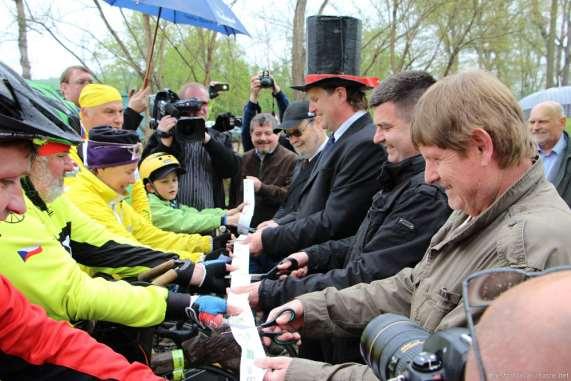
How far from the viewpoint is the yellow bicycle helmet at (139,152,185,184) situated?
467cm

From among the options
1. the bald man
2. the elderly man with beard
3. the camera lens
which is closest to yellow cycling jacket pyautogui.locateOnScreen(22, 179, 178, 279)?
the camera lens

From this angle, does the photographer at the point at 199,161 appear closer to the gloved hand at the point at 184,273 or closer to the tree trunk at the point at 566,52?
the gloved hand at the point at 184,273

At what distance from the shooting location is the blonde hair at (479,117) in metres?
1.66

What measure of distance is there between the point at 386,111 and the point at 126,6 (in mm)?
3940

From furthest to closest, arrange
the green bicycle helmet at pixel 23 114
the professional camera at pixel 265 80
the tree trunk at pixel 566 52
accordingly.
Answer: the tree trunk at pixel 566 52 < the professional camera at pixel 265 80 < the green bicycle helmet at pixel 23 114

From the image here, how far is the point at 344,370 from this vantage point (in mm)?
1720

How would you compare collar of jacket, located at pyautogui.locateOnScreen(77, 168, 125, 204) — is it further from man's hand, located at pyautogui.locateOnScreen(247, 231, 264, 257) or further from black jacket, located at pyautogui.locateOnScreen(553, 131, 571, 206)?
black jacket, located at pyautogui.locateOnScreen(553, 131, 571, 206)

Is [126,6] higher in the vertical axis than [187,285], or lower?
higher

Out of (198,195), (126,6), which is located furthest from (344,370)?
(126,6)

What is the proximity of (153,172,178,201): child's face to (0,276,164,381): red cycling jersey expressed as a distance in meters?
2.92

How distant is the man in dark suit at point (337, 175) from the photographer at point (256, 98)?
264cm

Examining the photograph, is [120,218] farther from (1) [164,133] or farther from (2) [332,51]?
(2) [332,51]

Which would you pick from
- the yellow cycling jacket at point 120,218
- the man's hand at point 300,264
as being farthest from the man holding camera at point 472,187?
the yellow cycling jacket at point 120,218

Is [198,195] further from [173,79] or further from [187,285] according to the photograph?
Result: [173,79]
